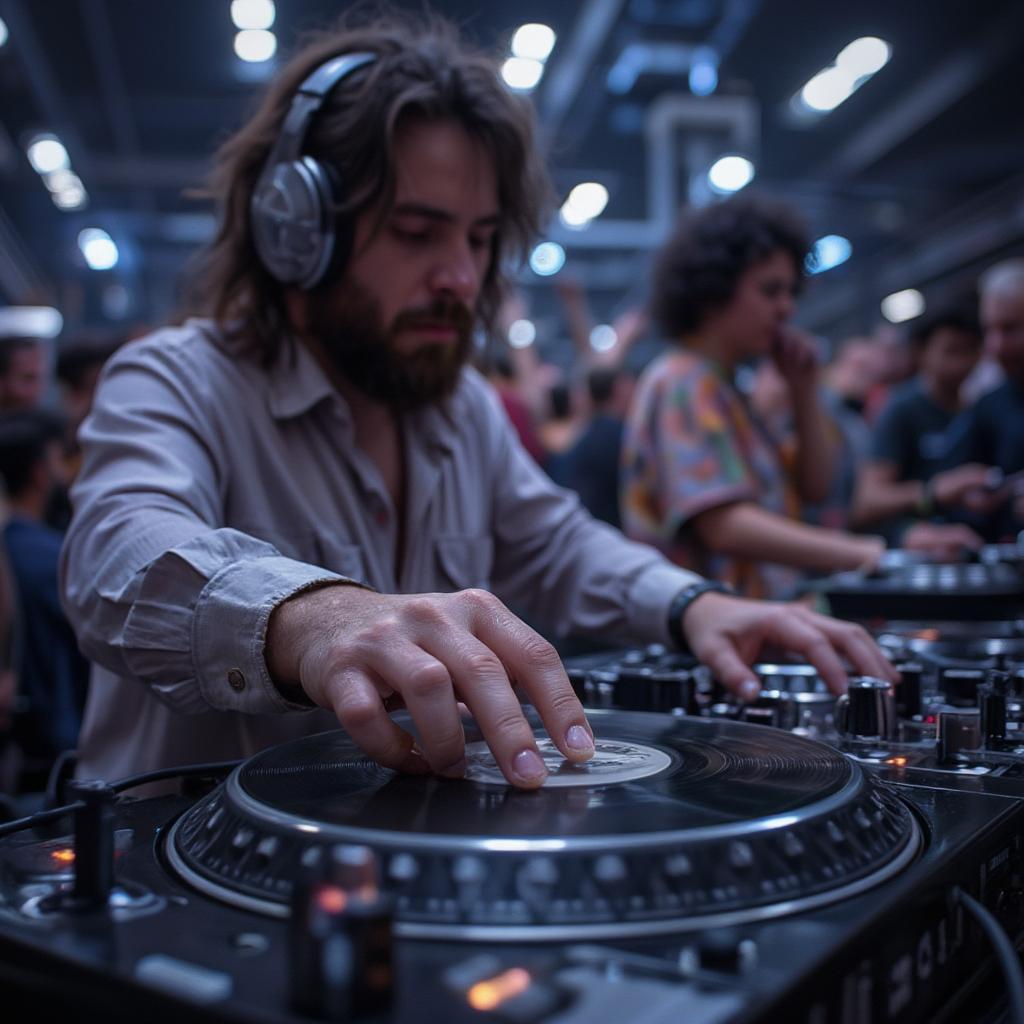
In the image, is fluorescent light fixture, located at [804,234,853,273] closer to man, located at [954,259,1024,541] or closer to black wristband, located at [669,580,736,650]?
man, located at [954,259,1024,541]

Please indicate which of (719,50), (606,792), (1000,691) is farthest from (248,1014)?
(719,50)

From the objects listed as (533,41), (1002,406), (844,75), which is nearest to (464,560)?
(1002,406)

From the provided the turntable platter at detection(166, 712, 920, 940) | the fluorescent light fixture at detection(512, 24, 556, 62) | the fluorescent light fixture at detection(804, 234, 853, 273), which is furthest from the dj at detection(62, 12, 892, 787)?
the fluorescent light fixture at detection(804, 234, 853, 273)

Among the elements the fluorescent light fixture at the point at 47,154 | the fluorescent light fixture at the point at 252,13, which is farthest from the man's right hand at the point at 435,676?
the fluorescent light fixture at the point at 47,154

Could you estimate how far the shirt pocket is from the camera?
52.9 inches

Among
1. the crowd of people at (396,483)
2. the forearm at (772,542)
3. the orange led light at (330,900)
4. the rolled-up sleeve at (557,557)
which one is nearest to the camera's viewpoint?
the orange led light at (330,900)

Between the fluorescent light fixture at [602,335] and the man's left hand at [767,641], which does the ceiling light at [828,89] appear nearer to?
the man's left hand at [767,641]

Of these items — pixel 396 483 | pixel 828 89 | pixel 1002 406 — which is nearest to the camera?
pixel 396 483

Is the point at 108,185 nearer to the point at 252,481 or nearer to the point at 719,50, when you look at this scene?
the point at 719,50

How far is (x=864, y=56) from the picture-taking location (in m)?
5.93

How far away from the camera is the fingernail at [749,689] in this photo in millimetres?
873

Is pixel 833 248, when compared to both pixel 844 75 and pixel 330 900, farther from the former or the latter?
pixel 330 900

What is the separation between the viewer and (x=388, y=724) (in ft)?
1.90

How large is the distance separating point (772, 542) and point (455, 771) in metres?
1.37
